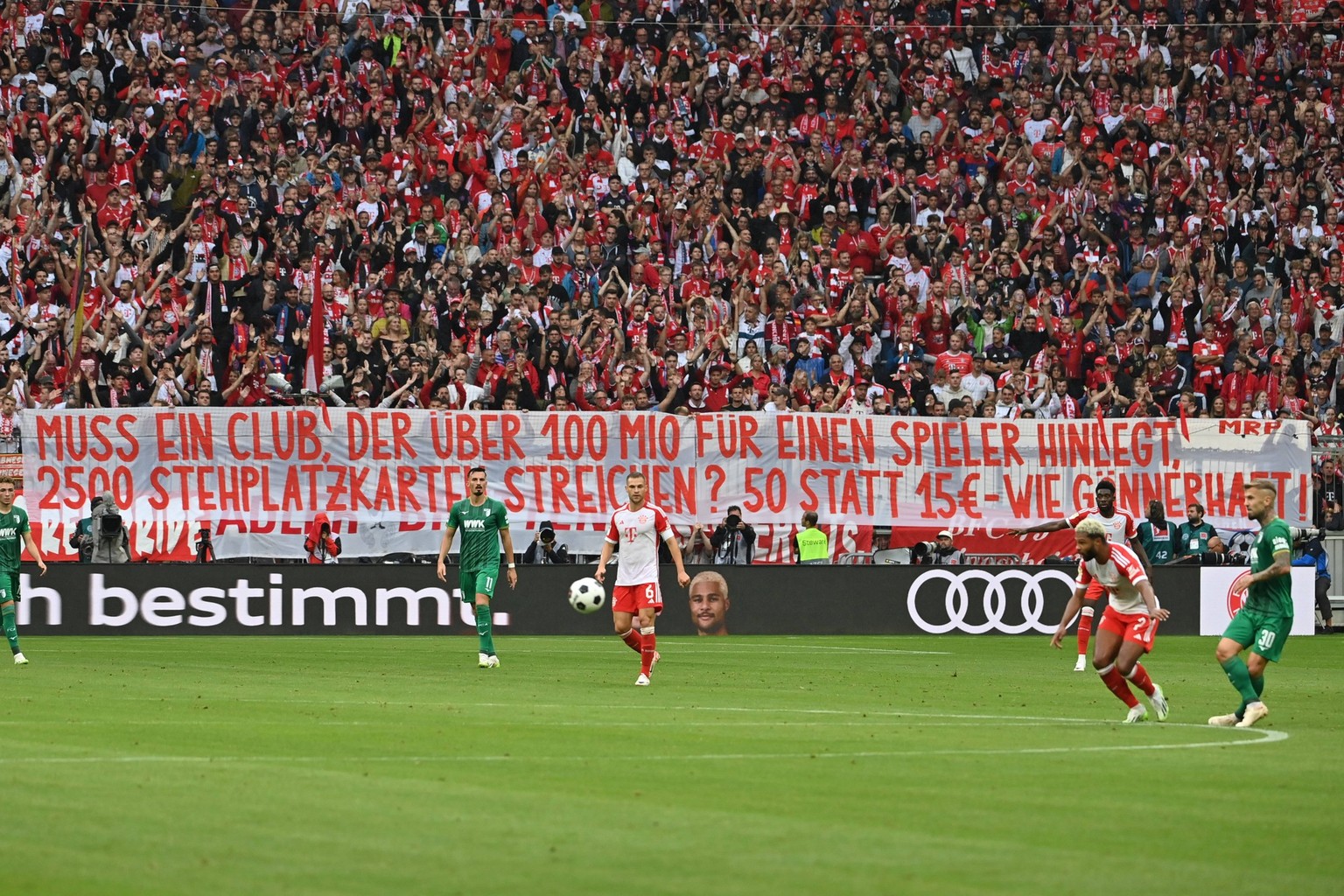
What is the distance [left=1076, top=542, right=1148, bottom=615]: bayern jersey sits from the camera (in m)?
15.8

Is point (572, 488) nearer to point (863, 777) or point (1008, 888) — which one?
point (863, 777)

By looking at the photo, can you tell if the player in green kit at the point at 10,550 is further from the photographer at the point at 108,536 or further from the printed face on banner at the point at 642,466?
the printed face on banner at the point at 642,466

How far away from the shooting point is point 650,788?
1085 centimetres

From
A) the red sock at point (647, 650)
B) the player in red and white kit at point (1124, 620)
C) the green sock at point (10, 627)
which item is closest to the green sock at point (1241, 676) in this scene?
the player in red and white kit at point (1124, 620)

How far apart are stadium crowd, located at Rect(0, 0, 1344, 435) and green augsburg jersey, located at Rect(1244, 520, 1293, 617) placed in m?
16.4

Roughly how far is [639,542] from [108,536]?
1147 centimetres

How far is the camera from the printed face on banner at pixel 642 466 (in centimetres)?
2945

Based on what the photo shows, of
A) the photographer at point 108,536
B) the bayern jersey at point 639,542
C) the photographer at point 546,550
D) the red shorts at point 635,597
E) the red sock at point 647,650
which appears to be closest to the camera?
the red sock at point 647,650

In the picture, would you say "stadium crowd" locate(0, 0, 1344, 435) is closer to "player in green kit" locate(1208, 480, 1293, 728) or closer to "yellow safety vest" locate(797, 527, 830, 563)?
"yellow safety vest" locate(797, 527, 830, 563)

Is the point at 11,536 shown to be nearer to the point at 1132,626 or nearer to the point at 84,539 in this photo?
the point at 84,539

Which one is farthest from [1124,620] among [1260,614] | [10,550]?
[10,550]

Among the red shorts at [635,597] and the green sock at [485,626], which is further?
the green sock at [485,626]

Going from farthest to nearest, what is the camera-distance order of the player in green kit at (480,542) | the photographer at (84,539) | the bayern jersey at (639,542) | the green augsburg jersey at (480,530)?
the photographer at (84,539)
the green augsburg jersey at (480,530)
the player in green kit at (480,542)
the bayern jersey at (639,542)

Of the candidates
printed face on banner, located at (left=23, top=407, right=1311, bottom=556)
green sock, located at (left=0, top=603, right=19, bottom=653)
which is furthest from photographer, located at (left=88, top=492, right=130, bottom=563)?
green sock, located at (left=0, top=603, right=19, bottom=653)
